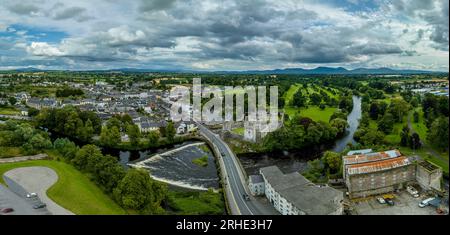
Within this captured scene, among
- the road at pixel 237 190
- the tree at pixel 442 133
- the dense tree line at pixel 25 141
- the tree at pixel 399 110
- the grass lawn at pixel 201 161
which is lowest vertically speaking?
the grass lawn at pixel 201 161

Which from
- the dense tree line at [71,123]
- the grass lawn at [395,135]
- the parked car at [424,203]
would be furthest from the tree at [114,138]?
the parked car at [424,203]

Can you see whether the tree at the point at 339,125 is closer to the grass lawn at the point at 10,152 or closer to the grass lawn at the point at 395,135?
the grass lawn at the point at 395,135

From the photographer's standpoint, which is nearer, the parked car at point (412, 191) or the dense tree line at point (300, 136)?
the parked car at point (412, 191)

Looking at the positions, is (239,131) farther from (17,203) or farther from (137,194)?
(17,203)

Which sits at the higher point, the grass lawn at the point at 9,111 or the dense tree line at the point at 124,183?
the grass lawn at the point at 9,111

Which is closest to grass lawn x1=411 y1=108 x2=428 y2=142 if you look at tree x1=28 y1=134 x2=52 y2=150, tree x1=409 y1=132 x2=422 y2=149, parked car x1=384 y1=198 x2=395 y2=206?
tree x1=409 y1=132 x2=422 y2=149

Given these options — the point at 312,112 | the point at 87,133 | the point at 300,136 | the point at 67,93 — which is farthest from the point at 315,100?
the point at 67,93
